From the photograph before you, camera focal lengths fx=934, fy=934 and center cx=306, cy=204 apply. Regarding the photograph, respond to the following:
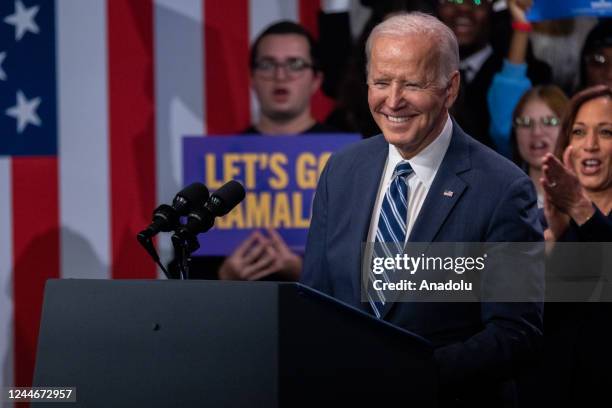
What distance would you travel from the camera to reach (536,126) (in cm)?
334

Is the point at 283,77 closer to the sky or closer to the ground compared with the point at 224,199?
closer to the sky

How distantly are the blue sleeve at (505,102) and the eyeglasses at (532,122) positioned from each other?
0.03 metres

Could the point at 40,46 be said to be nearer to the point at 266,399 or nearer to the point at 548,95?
the point at 548,95

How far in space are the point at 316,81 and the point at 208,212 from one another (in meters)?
1.92

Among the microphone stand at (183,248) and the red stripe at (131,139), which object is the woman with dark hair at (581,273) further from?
the red stripe at (131,139)

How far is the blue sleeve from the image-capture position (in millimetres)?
3365

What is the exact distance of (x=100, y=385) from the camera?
57.1 inches

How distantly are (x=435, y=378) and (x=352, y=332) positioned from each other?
0.61ft

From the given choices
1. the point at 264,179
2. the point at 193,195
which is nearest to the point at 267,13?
the point at 264,179

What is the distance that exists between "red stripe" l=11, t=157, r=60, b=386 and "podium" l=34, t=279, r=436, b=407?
2148 millimetres

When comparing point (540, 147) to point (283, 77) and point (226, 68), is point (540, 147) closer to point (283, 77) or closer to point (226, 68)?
point (283, 77)

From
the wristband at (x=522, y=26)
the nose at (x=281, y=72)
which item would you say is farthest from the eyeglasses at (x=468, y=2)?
the nose at (x=281, y=72)

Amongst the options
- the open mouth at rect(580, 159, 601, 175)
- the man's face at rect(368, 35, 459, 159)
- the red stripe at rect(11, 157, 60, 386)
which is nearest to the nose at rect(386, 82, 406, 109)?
the man's face at rect(368, 35, 459, 159)

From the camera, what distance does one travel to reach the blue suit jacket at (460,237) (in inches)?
67.4
